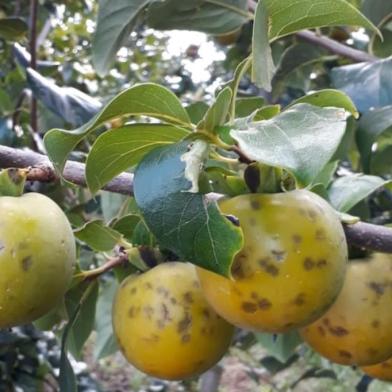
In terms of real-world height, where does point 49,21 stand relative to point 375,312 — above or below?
below

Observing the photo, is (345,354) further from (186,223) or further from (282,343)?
(282,343)

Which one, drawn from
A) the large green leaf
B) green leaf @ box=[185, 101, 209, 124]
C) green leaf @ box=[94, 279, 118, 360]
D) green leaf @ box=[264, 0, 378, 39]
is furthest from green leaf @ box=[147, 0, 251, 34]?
green leaf @ box=[264, 0, 378, 39]

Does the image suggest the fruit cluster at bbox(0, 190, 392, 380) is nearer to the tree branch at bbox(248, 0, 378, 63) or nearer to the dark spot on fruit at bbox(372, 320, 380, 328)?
the dark spot on fruit at bbox(372, 320, 380, 328)

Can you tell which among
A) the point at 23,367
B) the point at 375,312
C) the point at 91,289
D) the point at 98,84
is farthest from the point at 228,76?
the point at 375,312

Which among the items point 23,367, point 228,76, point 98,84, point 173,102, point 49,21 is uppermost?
point 173,102

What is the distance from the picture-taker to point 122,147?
0.67 meters

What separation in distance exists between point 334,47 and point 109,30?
505mm

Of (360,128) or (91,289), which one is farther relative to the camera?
(360,128)

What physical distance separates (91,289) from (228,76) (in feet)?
5.98

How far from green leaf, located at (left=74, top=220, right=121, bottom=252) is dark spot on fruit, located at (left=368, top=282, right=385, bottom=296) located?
1.03 ft

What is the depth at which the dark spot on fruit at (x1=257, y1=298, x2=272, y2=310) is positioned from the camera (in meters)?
0.64

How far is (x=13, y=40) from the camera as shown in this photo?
1773 mm

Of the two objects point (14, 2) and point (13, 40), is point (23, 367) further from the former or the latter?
point (14, 2)

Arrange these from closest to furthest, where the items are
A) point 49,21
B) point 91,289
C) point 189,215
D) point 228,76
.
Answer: point 189,215 < point 91,289 < point 49,21 < point 228,76
